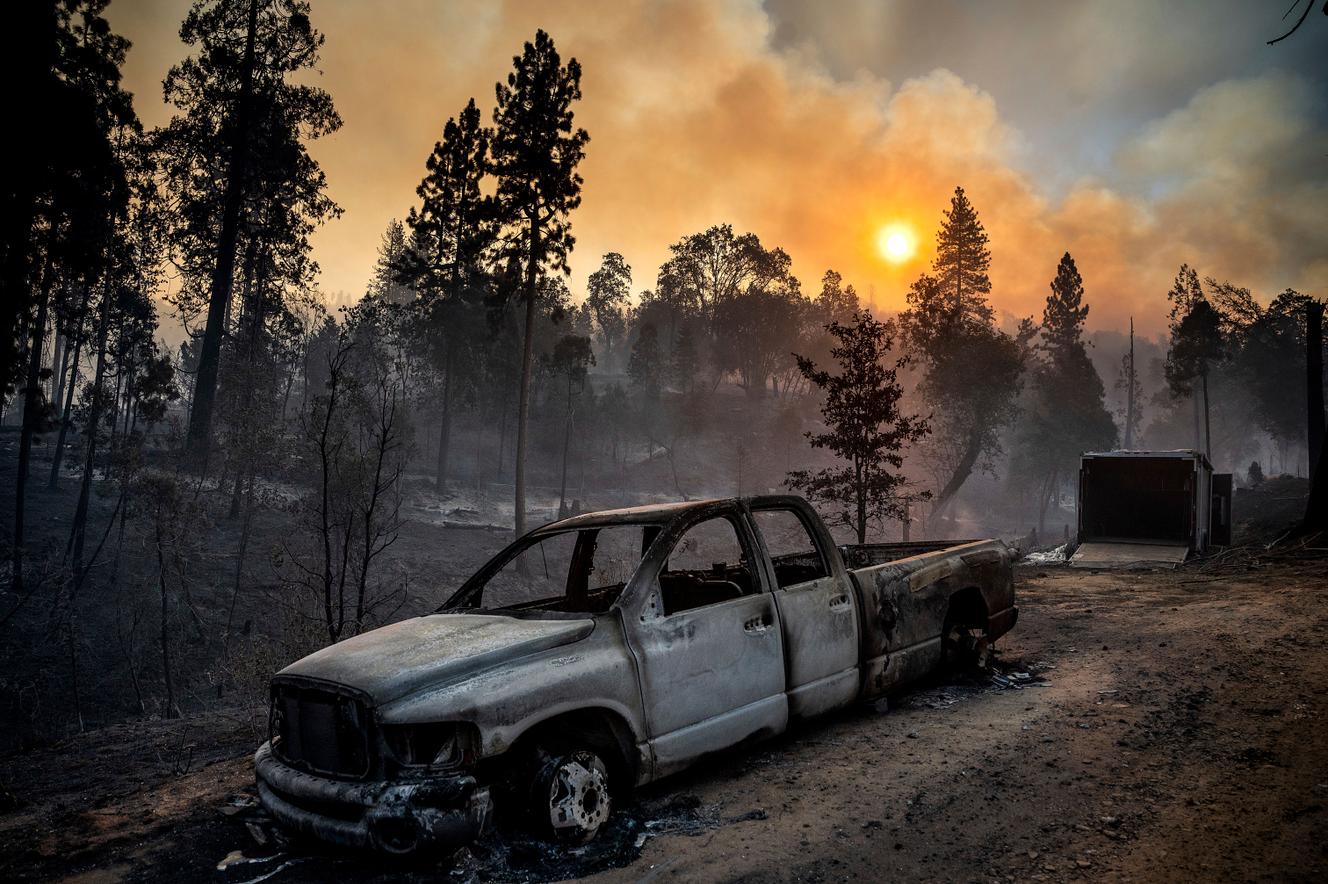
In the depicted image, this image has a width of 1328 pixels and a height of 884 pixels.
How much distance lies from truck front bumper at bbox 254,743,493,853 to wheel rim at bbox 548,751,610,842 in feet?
1.15

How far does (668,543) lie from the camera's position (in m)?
4.32

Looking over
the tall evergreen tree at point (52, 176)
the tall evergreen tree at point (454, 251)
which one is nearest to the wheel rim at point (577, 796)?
the tall evergreen tree at point (52, 176)

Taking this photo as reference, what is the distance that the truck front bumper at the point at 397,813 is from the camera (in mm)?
3170

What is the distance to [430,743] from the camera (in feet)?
11.1

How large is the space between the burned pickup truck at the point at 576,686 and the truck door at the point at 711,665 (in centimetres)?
1

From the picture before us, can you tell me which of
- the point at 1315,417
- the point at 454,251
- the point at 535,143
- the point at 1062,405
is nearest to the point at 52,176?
the point at 535,143

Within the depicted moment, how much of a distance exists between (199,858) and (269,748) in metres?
0.60

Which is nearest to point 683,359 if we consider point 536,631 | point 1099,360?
point 536,631

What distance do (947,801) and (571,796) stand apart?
6.73 ft

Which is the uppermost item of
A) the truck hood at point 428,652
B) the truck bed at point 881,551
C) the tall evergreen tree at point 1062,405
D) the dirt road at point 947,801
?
the tall evergreen tree at point 1062,405

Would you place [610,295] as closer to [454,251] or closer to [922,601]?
[454,251]

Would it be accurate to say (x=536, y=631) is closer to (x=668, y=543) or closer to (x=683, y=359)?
(x=668, y=543)

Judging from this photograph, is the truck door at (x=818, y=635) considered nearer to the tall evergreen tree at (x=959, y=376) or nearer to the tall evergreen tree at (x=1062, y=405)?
the tall evergreen tree at (x=959, y=376)

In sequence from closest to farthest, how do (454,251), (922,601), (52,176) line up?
1. (922,601)
2. (52,176)
3. (454,251)
